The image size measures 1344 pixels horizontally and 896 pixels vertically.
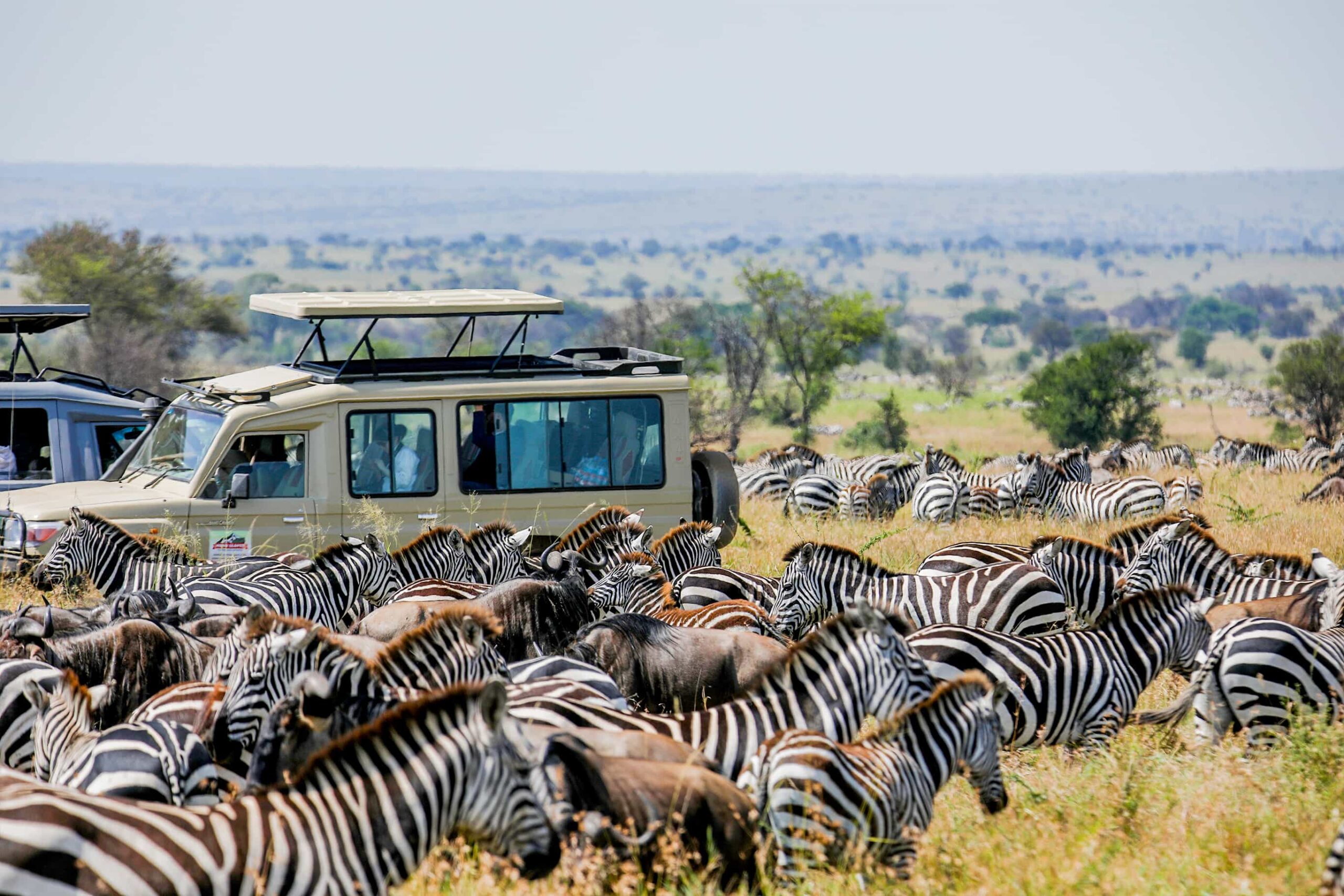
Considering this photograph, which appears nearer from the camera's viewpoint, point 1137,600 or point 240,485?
point 1137,600

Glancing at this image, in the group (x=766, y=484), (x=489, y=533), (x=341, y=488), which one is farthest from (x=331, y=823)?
(x=766, y=484)

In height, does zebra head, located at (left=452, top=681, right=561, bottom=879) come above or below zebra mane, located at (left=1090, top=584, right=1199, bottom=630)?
above

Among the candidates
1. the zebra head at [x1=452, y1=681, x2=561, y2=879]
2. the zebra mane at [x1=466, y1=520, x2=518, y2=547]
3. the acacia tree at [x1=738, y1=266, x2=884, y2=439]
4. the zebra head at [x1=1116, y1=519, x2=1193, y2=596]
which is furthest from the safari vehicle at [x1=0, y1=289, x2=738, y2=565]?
the acacia tree at [x1=738, y1=266, x2=884, y2=439]

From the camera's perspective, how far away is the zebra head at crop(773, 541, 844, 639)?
9.34 m

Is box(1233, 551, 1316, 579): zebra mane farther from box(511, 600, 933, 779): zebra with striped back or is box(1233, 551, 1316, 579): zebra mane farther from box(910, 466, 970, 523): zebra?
box(511, 600, 933, 779): zebra with striped back

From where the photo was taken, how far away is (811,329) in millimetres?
37125

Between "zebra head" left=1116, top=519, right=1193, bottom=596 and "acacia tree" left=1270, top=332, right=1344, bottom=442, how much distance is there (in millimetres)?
23521

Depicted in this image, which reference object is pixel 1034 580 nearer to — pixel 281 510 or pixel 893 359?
pixel 281 510

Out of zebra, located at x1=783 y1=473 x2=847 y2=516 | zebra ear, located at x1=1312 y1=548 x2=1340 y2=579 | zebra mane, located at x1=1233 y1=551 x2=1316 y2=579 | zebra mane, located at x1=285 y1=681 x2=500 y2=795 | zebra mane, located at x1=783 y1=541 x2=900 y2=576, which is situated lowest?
zebra, located at x1=783 y1=473 x2=847 y2=516

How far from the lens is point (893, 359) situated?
6694cm

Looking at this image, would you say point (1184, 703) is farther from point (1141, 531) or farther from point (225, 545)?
point (225, 545)

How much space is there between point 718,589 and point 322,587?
2722mm

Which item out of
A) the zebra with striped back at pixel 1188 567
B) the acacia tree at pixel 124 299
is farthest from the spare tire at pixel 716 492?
the acacia tree at pixel 124 299

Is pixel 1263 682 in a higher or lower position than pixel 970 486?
higher
